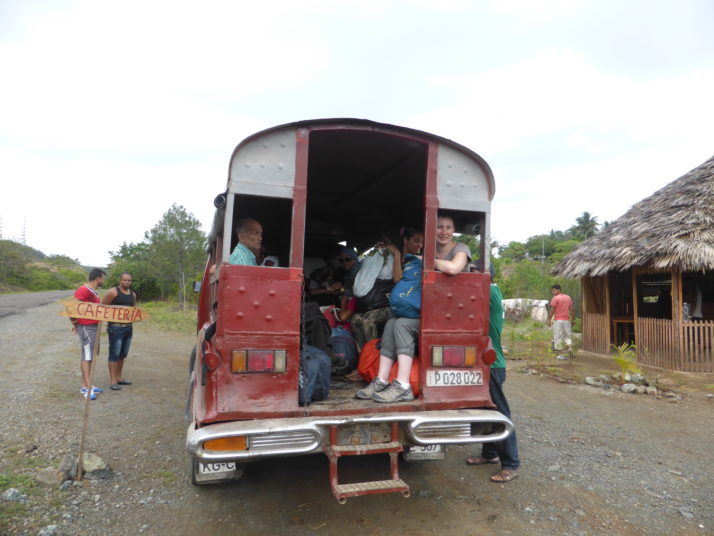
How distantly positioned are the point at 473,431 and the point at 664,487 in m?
1.97

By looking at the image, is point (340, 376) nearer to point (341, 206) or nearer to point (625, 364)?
point (341, 206)

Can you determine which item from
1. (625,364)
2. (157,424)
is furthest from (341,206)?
(625,364)

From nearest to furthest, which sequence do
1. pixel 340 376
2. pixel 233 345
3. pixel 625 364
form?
1. pixel 233 345
2. pixel 340 376
3. pixel 625 364

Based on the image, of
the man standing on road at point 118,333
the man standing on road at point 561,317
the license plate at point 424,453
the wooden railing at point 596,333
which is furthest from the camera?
the wooden railing at point 596,333

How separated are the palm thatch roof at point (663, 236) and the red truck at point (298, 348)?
7.25 metres

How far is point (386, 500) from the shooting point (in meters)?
3.52

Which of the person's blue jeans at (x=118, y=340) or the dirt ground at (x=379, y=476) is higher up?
the person's blue jeans at (x=118, y=340)

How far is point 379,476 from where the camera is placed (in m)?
3.95

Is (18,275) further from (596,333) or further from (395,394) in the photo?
(395,394)

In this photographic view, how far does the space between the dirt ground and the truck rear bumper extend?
659 millimetres

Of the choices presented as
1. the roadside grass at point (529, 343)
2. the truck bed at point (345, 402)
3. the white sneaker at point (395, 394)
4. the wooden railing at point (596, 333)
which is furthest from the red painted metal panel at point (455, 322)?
the wooden railing at point (596, 333)

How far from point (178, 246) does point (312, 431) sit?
83.4 ft

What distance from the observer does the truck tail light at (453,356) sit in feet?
11.0

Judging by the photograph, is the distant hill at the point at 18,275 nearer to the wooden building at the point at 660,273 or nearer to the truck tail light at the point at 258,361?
the wooden building at the point at 660,273
